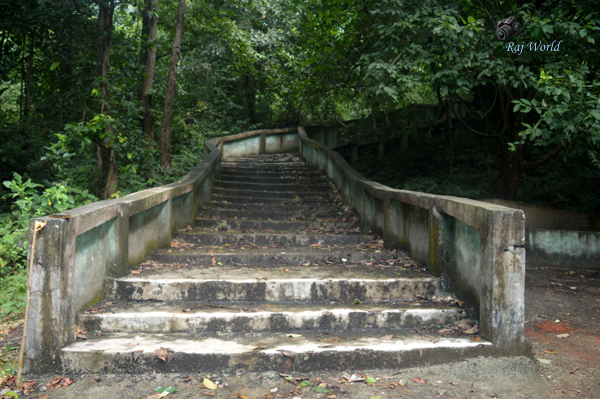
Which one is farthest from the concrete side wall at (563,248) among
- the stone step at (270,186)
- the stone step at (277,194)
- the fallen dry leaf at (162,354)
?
the fallen dry leaf at (162,354)

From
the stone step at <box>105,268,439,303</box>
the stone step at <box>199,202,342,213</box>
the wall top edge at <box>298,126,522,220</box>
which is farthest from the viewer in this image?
the stone step at <box>199,202,342,213</box>

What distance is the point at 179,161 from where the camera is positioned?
45.6 ft

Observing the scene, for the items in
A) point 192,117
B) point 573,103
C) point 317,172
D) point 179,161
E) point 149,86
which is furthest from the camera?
point 192,117

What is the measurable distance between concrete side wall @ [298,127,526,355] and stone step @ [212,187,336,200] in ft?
10.2

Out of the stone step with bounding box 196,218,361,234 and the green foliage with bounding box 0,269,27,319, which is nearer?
the green foliage with bounding box 0,269,27,319

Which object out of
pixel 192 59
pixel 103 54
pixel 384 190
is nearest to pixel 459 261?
pixel 384 190

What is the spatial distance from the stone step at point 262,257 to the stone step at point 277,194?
143 inches

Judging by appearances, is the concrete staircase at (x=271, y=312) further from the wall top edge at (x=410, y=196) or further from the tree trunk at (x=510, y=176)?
the tree trunk at (x=510, y=176)

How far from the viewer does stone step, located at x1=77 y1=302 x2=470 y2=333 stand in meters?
3.51

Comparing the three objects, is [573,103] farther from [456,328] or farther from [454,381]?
[454,381]

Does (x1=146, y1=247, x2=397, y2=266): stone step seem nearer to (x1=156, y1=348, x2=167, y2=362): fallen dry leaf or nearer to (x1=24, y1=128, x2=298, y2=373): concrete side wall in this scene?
(x1=24, y1=128, x2=298, y2=373): concrete side wall

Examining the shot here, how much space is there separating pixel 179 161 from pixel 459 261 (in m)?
11.5

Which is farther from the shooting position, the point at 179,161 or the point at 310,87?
the point at 179,161

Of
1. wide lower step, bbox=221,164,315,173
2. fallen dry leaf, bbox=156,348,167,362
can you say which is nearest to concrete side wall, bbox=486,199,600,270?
fallen dry leaf, bbox=156,348,167,362
